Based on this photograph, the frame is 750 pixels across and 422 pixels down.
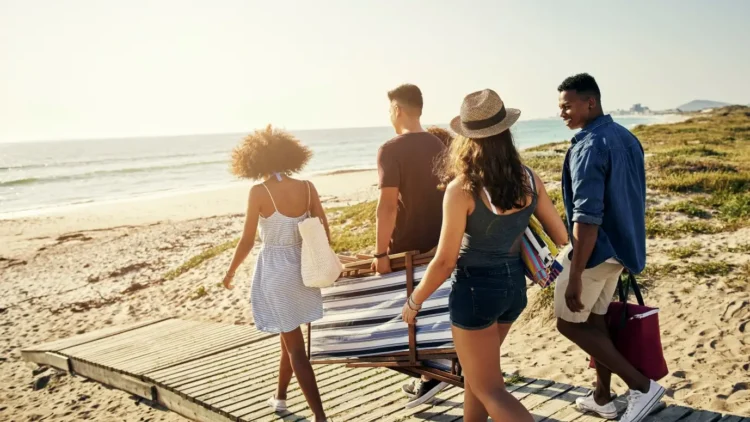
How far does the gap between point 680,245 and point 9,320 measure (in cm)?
1184

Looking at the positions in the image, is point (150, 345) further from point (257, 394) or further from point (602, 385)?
point (602, 385)

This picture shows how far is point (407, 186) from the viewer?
3998 mm

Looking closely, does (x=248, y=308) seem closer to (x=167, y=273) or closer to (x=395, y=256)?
(x=167, y=273)

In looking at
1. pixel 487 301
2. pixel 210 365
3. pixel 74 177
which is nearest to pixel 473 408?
pixel 487 301

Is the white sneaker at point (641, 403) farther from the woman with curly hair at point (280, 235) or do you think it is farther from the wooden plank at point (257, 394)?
the wooden plank at point (257, 394)

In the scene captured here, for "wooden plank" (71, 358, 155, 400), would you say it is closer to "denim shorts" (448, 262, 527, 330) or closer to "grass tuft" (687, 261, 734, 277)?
"denim shorts" (448, 262, 527, 330)

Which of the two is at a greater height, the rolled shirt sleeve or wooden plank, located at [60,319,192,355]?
the rolled shirt sleeve

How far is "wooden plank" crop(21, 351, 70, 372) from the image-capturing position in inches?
310

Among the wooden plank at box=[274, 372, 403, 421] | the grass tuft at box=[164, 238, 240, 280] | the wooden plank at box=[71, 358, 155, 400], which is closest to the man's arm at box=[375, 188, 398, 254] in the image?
the wooden plank at box=[274, 372, 403, 421]

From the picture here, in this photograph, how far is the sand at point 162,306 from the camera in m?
5.50

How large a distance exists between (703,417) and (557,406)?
93 cm

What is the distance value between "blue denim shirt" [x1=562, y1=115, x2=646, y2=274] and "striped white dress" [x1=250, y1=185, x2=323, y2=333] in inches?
72.5

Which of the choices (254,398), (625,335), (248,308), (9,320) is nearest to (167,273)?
(9,320)

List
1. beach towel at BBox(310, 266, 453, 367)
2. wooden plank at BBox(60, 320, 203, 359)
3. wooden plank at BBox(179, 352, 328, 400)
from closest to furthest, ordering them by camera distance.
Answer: beach towel at BBox(310, 266, 453, 367)
wooden plank at BBox(179, 352, 328, 400)
wooden plank at BBox(60, 320, 203, 359)
